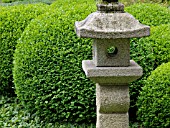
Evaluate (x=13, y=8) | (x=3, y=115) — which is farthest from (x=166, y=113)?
(x=13, y=8)

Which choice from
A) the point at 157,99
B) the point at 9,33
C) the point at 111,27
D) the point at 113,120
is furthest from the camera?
the point at 9,33

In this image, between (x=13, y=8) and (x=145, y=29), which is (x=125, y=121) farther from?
(x=13, y=8)

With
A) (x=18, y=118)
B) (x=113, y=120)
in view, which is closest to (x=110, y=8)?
(x=113, y=120)

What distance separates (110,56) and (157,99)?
1188mm

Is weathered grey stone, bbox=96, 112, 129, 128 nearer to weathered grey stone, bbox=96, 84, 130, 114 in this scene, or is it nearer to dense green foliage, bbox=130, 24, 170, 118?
weathered grey stone, bbox=96, 84, 130, 114

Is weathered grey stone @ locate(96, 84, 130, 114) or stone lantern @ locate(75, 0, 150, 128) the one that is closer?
stone lantern @ locate(75, 0, 150, 128)

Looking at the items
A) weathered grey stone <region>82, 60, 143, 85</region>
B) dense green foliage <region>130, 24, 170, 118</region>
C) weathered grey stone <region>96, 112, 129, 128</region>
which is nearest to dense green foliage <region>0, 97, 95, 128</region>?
dense green foliage <region>130, 24, 170, 118</region>

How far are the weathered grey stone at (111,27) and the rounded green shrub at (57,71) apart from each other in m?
1.56

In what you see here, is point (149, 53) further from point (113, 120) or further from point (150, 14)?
point (113, 120)

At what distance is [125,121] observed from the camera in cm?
406

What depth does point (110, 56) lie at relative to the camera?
12.3ft

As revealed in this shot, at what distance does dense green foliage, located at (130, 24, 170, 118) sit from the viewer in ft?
16.8

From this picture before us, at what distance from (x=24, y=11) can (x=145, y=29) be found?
10.3 ft

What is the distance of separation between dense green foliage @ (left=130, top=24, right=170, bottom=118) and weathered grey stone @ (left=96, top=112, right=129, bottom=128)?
1090 mm
